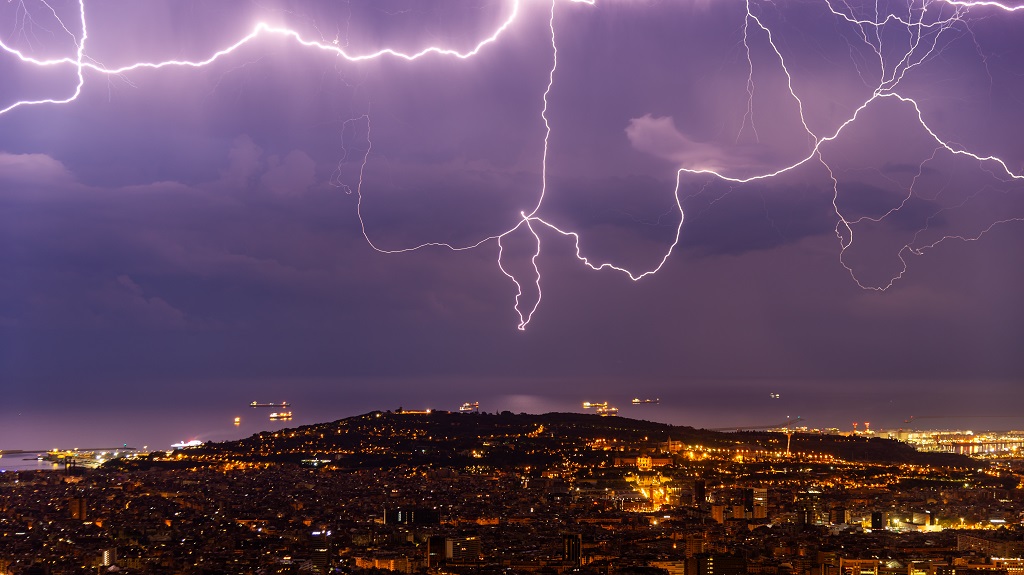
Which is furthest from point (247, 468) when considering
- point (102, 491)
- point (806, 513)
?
point (806, 513)

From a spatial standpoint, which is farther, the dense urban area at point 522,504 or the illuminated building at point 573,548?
the illuminated building at point 573,548

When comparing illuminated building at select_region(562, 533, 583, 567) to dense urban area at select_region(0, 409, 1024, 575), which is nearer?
dense urban area at select_region(0, 409, 1024, 575)

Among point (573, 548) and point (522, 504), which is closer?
point (573, 548)

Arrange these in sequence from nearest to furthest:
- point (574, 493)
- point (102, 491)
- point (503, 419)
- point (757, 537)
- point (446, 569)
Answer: point (446, 569) → point (757, 537) → point (102, 491) → point (574, 493) → point (503, 419)

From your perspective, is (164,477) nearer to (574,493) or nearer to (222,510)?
(222,510)

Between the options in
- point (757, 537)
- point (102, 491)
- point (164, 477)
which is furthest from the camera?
point (164, 477)

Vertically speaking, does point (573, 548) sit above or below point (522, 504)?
below

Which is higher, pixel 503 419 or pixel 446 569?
A: pixel 503 419

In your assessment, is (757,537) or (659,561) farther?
(757,537)
